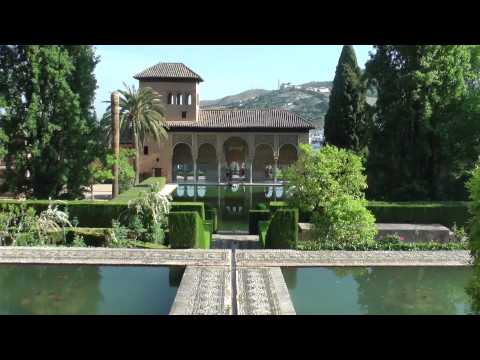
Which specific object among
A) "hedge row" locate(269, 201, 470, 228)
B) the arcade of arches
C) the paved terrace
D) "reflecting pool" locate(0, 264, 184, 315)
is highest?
the arcade of arches

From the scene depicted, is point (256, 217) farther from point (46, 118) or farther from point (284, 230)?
point (46, 118)

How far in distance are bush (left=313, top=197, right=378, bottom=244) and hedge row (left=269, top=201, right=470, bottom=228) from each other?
3.17 m

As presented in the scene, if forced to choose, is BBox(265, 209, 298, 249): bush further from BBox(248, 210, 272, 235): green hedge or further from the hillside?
the hillside

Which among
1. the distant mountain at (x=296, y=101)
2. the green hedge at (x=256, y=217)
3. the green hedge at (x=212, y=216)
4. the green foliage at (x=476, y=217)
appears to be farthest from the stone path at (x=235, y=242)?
the distant mountain at (x=296, y=101)

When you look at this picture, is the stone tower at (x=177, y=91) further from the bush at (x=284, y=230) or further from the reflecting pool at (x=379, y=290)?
the reflecting pool at (x=379, y=290)

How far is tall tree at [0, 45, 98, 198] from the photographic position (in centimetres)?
1867

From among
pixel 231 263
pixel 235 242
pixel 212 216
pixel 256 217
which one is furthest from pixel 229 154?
pixel 231 263

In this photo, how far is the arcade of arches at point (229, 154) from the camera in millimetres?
33844

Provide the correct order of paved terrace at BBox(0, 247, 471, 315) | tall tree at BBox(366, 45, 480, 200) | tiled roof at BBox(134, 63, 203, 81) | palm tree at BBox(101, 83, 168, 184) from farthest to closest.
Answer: tiled roof at BBox(134, 63, 203, 81), palm tree at BBox(101, 83, 168, 184), tall tree at BBox(366, 45, 480, 200), paved terrace at BBox(0, 247, 471, 315)

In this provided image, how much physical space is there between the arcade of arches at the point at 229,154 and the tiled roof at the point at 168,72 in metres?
3.90

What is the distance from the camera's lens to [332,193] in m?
13.1

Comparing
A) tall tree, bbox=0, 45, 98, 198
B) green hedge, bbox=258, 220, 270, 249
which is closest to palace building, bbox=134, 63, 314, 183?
tall tree, bbox=0, 45, 98, 198
